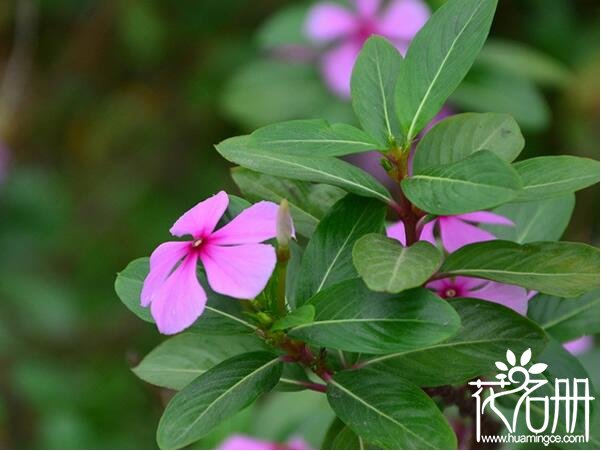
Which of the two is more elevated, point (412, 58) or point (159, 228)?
point (159, 228)

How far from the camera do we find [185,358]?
0.79 meters

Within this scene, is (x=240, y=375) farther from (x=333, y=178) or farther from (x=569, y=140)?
(x=569, y=140)

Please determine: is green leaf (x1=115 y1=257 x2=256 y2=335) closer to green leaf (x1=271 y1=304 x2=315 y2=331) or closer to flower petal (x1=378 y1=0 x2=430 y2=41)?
green leaf (x1=271 y1=304 x2=315 y2=331)

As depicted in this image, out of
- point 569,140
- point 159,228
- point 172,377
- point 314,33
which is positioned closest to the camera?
point 172,377

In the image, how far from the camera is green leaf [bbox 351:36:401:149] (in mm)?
721

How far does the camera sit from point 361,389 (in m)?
0.68

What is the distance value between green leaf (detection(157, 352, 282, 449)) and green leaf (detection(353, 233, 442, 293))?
0.37ft

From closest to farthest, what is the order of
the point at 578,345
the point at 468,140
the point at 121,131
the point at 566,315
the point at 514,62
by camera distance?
the point at 468,140 → the point at 566,315 → the point at 578,345 → the point at 514,62 → the point at 121,131

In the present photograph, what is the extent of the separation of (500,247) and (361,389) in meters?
0.13

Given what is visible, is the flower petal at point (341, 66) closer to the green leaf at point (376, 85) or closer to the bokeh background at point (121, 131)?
the bokeh background at point (121, 131)

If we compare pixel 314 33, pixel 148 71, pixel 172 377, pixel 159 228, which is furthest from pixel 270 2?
pixel 172 377

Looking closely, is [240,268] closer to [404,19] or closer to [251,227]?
[251,227]

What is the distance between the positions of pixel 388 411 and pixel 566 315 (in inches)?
9.4

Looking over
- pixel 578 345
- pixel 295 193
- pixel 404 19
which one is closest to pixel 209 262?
pixel 295 193
